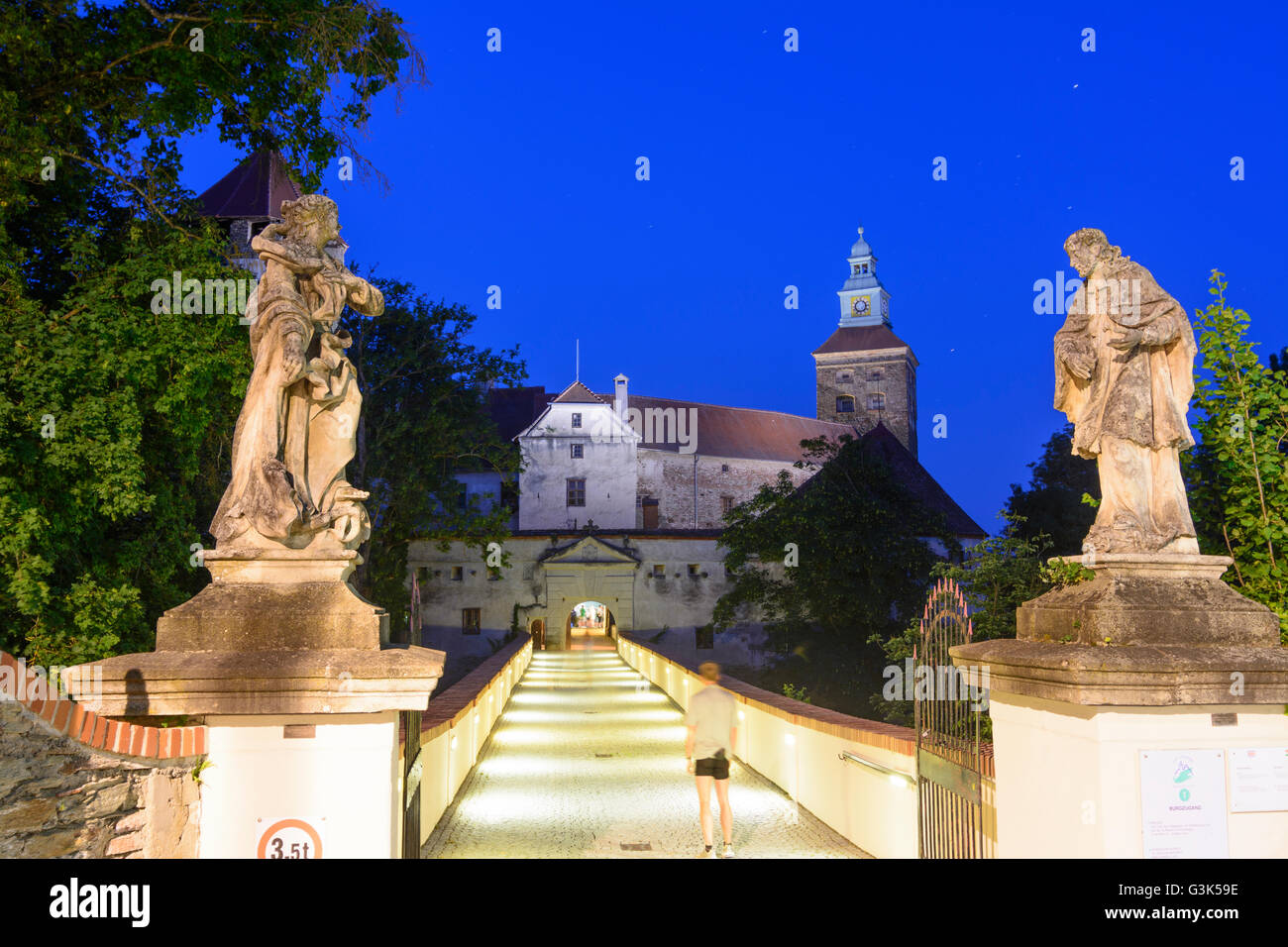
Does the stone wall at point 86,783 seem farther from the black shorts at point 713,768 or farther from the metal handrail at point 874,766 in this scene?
the black shorts at point 713,768

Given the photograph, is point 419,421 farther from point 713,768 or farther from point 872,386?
point 872,386

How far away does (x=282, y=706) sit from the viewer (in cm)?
386

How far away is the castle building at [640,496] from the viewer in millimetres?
44250

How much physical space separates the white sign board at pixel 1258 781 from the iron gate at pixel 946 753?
1.24 metres

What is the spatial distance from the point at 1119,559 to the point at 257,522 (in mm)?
3673

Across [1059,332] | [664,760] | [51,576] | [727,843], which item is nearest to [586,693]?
[664,760]

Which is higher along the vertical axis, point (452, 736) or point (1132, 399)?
point (1132, 399)

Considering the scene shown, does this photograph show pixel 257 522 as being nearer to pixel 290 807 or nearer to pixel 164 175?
pixel 290 807

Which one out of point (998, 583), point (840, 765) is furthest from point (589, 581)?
point (840, 765)

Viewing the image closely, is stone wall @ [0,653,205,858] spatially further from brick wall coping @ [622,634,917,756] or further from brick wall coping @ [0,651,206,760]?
brick wall coping @ [622,634,917,756]

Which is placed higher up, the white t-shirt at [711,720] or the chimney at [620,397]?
the chimney at [620,397]

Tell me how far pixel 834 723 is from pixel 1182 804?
15.2ft

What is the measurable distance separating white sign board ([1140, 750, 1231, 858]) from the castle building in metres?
28.0

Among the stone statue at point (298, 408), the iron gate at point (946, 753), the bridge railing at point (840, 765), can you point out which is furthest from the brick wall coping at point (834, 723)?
the stone statue at point (298, 408)
